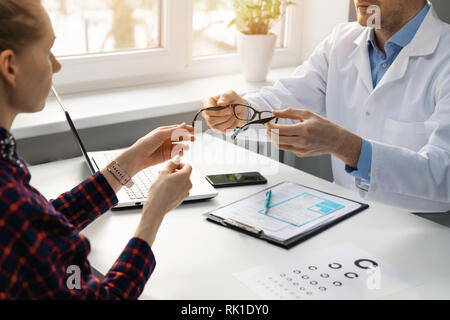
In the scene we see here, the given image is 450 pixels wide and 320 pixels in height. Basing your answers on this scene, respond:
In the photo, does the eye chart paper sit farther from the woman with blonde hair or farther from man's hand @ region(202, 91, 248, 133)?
man's hand @ region(202, 91, 248, 133)

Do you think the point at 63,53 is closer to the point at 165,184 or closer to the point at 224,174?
the point at 224,174

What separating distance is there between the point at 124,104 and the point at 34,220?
112 centimetres

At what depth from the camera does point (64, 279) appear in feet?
2.72

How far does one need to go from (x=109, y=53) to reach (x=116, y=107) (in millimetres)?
269

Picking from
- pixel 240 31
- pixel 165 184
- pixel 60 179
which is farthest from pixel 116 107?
pixel 165 184

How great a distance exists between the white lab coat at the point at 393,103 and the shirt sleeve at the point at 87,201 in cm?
62

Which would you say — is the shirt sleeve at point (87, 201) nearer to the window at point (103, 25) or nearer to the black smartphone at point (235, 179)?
the black smartphone at point (235, 179)

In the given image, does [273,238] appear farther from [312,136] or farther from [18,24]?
[18,24]

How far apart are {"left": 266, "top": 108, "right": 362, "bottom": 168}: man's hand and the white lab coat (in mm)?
73

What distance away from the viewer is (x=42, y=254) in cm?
78

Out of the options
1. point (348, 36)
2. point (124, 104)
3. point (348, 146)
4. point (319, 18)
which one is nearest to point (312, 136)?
point (348, 146)

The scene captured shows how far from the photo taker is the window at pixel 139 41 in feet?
6.26

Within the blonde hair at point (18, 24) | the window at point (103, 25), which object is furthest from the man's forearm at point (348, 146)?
the window at point (103, 25)

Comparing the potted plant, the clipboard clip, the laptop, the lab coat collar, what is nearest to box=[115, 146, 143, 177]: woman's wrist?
the laptop
